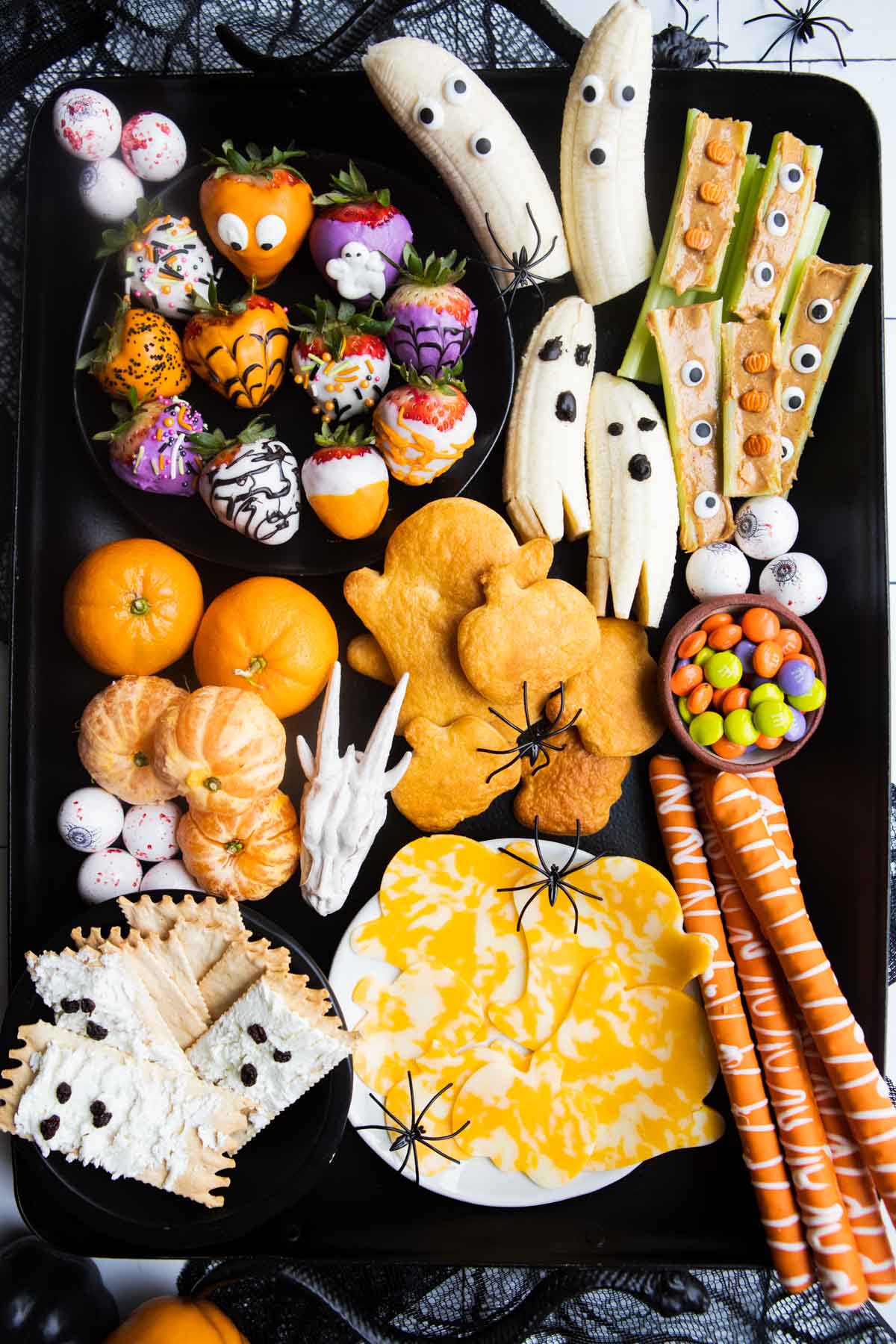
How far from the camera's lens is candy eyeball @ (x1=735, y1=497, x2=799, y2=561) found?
1.68 metres

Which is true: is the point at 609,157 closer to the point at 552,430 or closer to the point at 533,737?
the point at 552,430

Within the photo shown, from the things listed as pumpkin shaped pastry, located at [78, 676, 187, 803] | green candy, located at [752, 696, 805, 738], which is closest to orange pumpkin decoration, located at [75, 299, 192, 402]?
pumpkin shaped pastry, located at [78, 676, 187, 803]

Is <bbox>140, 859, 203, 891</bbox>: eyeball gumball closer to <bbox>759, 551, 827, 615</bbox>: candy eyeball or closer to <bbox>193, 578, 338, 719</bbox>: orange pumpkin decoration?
<bbox>193, 578, 338, 719</bbox>: orange pumpkin decoration

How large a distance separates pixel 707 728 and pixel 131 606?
959 millimetres

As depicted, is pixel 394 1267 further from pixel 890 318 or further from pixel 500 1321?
pixel 890 318

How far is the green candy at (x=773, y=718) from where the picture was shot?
1.56 m

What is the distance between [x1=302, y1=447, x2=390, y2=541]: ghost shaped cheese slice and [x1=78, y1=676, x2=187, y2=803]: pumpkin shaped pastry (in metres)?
Answer: 0.39

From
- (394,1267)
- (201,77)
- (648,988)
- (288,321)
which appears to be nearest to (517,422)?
(288,321)

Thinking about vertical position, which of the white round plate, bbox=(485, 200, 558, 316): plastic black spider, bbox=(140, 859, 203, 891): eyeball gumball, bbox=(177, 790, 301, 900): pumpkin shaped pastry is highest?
bbox=(485, 200, 558, 316): plastic black spider

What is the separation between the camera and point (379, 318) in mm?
1650

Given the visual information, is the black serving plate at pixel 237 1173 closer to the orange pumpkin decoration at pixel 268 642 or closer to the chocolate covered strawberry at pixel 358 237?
the orange pumpkin decoration at pixel 268 642

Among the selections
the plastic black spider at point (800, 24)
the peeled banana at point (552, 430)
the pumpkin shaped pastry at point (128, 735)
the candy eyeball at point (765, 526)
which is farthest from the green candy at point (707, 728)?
the plastic black spider at point (800, 24)

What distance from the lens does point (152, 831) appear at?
162 cm

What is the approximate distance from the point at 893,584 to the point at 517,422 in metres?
0.90
